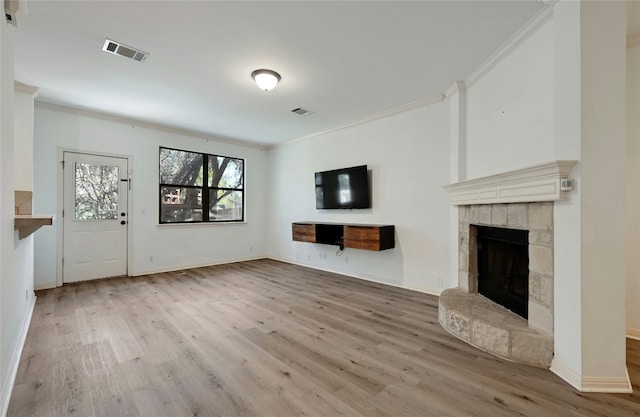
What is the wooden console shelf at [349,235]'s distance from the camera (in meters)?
4.14

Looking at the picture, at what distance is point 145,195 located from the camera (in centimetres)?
512

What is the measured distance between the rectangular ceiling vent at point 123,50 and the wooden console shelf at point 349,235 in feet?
11.1

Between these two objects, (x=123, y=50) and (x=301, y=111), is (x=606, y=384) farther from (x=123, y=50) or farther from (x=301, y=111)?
(x=123, y=50)

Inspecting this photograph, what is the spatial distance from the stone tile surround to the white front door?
5.21m

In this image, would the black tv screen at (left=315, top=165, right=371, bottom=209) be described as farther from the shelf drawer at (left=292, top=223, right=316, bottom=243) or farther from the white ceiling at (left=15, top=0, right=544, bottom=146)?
the white ceiling at (left=15, top=0, right=544, bottom=146)

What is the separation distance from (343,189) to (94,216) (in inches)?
167

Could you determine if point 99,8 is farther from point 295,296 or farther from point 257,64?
point 295,296

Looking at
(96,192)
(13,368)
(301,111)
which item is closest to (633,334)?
(301,111)

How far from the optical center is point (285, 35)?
8.28 feet

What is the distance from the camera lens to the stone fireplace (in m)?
2.06

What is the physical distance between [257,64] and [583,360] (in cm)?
372

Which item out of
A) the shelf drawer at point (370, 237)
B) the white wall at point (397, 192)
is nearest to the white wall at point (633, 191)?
the white wall at point (397, 192)

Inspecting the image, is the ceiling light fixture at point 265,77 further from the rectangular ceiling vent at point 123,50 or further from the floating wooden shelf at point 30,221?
the floating wooden shelf at point 30,221

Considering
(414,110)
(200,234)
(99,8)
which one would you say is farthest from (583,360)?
(200,234)
